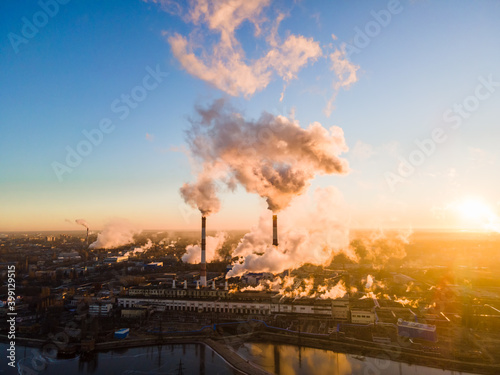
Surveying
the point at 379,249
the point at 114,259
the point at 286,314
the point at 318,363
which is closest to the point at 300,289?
the point at 286,314

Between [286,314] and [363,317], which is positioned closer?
[363,317]

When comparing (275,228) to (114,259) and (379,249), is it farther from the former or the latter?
(379,249)

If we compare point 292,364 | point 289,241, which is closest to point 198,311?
point 292,364

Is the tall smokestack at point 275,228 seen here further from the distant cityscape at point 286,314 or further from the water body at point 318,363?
the water body at point 318,363

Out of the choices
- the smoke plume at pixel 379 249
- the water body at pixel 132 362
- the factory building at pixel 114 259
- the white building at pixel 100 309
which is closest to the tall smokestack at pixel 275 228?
the water body at pixel 132 362

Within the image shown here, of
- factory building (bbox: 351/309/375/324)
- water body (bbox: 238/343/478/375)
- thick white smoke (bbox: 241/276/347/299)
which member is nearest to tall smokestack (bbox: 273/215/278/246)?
thick white smoke (bbox: 241/276/347/299)

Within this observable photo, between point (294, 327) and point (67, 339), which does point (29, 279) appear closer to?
point (67, 339)
